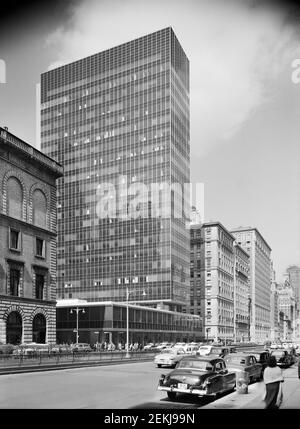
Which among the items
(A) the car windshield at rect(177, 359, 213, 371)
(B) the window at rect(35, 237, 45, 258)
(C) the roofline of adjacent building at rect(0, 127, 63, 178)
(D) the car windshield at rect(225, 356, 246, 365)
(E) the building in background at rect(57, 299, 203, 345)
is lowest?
(E) the building in background at rect(57, 299, 203, 345)

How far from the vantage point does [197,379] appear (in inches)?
757

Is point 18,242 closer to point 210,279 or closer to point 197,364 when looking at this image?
point 197,364

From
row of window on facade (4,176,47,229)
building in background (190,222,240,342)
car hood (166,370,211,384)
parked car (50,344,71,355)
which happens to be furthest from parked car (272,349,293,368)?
building in background (190,222,240,342)

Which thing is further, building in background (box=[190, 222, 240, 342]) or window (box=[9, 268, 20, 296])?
building in background (box=[190, 222, 240, 342])

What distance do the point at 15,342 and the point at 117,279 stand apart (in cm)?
7501

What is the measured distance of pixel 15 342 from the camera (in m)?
60.8

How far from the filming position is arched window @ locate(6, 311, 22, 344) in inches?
2354

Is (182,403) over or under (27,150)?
under

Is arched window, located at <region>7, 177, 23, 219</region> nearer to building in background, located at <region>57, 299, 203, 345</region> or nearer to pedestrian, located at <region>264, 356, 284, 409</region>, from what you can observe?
building in background, located at <region>57, 299, 203, 345</region>

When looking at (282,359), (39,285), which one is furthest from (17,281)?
(282,359)

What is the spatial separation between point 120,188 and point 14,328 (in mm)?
76791
